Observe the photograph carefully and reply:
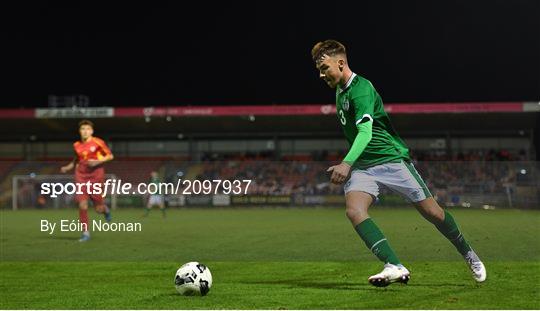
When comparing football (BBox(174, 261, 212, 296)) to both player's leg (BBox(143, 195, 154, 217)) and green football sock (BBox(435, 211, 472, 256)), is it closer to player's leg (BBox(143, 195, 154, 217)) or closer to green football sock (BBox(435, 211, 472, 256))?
green football sock (BBox(435, 211, 472, 256))

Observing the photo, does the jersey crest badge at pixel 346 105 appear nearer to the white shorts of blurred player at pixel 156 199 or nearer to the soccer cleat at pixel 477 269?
the soccer cleat at pixel 477 269

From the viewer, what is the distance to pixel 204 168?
28.1 metres

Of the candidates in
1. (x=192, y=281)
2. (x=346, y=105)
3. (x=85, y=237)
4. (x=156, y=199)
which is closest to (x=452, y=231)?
(x=346, y=105)

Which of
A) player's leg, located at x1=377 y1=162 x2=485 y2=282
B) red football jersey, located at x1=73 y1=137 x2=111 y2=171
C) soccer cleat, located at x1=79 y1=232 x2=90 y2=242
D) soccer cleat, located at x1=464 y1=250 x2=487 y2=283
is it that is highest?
red football jersey, located at x1=73 y1=137 x2=111 y2=171

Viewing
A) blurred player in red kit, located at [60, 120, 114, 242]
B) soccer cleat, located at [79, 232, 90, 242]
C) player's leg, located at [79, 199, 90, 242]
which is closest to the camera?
soccer cleat, located at [79, 232, 90, 242]

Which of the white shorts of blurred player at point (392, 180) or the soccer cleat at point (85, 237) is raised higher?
the white shorts of blurred player at point (392, 180)

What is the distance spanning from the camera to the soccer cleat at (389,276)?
6977mm

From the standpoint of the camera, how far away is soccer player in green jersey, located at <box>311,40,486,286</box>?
7090mm

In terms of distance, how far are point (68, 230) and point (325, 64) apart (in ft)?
42.4

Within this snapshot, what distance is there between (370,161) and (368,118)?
644mm

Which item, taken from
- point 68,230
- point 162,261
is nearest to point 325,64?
point 162,261

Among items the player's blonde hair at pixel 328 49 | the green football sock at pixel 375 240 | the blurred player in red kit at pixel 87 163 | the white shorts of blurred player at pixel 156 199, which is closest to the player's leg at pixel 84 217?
the blurred player in red kit at pixel 87 163

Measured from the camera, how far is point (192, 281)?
719 cm

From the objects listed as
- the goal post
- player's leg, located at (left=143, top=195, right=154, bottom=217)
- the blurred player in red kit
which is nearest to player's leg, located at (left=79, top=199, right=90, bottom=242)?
the blurred player in red kit
